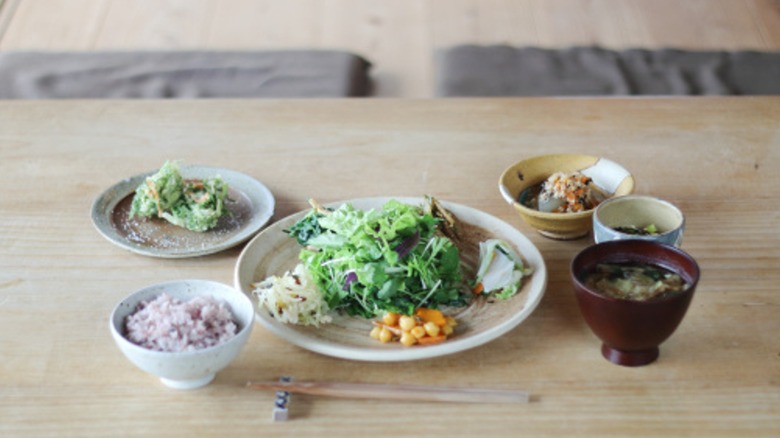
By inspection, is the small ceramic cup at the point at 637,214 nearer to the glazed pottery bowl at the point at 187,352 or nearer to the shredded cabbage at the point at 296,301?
the shredded cabbage at the point at 296,301

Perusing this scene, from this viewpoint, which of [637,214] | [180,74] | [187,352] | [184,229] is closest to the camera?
[187,352]

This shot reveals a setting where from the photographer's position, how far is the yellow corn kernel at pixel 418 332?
124 cm

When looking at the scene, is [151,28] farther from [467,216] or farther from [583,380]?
[583,380]

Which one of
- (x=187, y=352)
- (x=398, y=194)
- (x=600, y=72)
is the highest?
(x=187, y=352)

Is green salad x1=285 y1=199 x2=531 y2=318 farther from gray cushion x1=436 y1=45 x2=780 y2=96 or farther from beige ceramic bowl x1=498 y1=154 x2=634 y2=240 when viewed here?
gray cushion x1=436 y1=45 x2=780 y2=96

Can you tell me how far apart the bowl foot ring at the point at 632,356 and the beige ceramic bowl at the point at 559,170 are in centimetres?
27

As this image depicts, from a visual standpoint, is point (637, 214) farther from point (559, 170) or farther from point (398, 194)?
point (398, 194)

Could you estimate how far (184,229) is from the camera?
154 cm

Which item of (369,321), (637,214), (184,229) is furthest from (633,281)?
(184,229)

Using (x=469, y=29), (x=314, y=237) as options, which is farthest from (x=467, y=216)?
(x=469, y=29)

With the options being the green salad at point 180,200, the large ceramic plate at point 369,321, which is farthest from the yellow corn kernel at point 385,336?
the green salad at point 180,200

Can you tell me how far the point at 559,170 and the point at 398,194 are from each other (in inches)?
10.2

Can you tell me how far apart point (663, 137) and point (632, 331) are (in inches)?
28.4

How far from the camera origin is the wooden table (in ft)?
3.73
